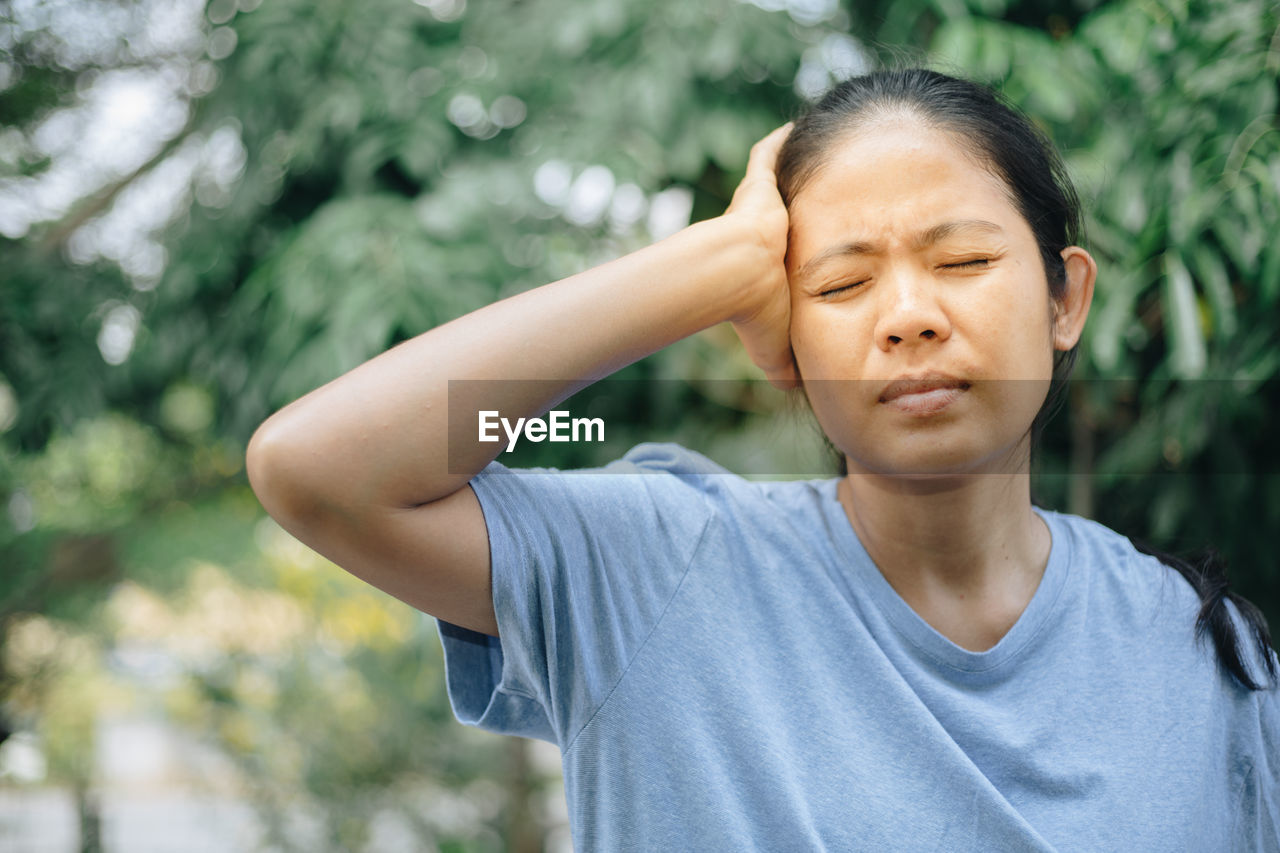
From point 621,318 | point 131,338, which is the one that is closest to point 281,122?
point 131,338

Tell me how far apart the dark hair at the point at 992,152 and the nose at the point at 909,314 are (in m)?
0.16

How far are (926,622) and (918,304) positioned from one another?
32 centimetres

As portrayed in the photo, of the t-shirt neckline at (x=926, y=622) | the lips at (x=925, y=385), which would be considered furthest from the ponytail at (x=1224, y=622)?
the lips at (x=925, y=385)

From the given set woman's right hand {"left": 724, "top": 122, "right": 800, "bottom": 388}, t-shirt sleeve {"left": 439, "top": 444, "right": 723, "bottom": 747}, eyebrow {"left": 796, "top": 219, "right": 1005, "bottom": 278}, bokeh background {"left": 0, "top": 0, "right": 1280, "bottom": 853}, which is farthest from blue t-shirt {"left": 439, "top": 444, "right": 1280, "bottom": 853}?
bokeh background {"left": 0, "top": 0, "right": 1280, "bottom": 853}

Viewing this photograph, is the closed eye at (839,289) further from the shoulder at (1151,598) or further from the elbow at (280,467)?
the elbow at (280,467)

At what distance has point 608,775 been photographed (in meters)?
0.86

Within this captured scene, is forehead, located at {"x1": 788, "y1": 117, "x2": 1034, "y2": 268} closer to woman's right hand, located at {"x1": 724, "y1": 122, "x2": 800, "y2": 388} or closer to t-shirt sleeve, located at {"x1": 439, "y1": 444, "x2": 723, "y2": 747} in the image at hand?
woman's right hand, located at {"x1": 724, "y1": 122, "x2": 800, "y2": 388}

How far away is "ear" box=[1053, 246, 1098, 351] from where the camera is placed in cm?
104

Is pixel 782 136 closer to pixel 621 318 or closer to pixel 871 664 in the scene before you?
pixel 621 318

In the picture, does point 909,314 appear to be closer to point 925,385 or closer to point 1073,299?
point 925,385

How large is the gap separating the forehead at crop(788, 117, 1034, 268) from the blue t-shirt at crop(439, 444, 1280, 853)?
28cm

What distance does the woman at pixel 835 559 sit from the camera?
821 millimetres

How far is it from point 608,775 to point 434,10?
183cm

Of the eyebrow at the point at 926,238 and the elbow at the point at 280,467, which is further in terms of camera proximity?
the eyebrow at the point at 926,238
